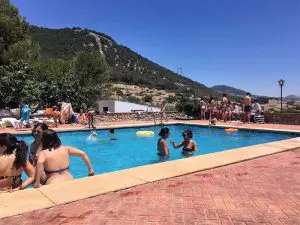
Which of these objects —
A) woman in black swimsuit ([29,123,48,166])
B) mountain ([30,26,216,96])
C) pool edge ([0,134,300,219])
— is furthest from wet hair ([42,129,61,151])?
mountain ([30,26,216,96])

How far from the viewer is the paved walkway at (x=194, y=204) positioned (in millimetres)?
3320

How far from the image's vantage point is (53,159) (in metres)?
4.40

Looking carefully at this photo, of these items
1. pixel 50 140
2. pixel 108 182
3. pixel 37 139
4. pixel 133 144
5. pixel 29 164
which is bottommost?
pixel 133 144

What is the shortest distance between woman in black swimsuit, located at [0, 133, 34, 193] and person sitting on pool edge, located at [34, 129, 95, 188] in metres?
0.24

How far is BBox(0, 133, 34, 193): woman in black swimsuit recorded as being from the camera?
4.20 metres

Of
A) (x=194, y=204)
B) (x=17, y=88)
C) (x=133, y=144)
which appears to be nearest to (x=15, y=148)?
(x=194, y=204)

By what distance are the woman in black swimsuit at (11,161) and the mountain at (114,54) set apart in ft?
193

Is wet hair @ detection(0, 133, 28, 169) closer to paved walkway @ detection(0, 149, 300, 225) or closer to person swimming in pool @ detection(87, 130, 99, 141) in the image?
paved walkway @ detection(0, 149, 300, 225)

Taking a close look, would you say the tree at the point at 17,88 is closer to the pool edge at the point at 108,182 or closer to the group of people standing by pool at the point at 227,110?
the group of people standing by pool at the point at 227,110

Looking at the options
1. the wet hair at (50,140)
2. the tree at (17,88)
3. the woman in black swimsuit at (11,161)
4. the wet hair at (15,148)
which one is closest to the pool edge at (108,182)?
the woman in black swimsuit at (11,161)

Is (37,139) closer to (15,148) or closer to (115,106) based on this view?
(15,148)

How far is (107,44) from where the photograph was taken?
3381 inches

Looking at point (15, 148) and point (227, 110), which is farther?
point (227, 110)

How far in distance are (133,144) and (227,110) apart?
8214 millimetres
